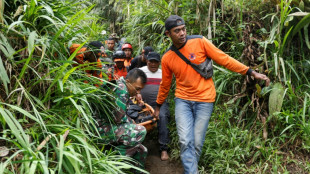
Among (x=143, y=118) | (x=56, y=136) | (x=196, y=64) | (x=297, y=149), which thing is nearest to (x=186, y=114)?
(x=196, y=64)

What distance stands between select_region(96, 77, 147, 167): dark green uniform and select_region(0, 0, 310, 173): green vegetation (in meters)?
0.13

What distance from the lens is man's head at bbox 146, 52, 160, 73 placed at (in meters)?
5.12

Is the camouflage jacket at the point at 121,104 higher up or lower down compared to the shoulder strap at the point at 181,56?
lower down

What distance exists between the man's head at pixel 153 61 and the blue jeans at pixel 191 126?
68.6 inches

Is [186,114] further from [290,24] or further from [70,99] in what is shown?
[290,24]

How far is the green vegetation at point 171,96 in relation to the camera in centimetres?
204

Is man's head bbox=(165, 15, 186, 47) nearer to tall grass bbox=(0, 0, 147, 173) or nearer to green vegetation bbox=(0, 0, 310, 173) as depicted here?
green vegetation bbox=(0, 0, 310, 173)

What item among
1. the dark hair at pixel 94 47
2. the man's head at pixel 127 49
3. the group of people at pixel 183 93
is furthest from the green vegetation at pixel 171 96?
the man's head at pixel 127 49

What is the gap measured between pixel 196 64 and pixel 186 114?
0.62 metres

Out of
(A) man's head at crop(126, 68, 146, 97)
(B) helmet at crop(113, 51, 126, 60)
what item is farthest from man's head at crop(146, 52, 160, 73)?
(A) man's head at crop(126, 68, 146, 97)

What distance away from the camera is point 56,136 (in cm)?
210

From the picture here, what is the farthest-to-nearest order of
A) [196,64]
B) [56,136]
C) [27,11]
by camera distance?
1. [196,64]
2. [27,11]
3. [56,136]

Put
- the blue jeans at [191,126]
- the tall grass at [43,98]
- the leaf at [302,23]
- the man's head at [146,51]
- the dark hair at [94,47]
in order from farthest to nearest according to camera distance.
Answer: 1. the man's head at [146,51]
2. the leaf at [302,23]
3. the blue jeans at [191,126]
4. the dark hair at [94,47]
5. the tall grass at [43,98]

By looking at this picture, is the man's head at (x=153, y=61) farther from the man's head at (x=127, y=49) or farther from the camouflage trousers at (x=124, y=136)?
the camouflage trousers at (x=124, y=136)
